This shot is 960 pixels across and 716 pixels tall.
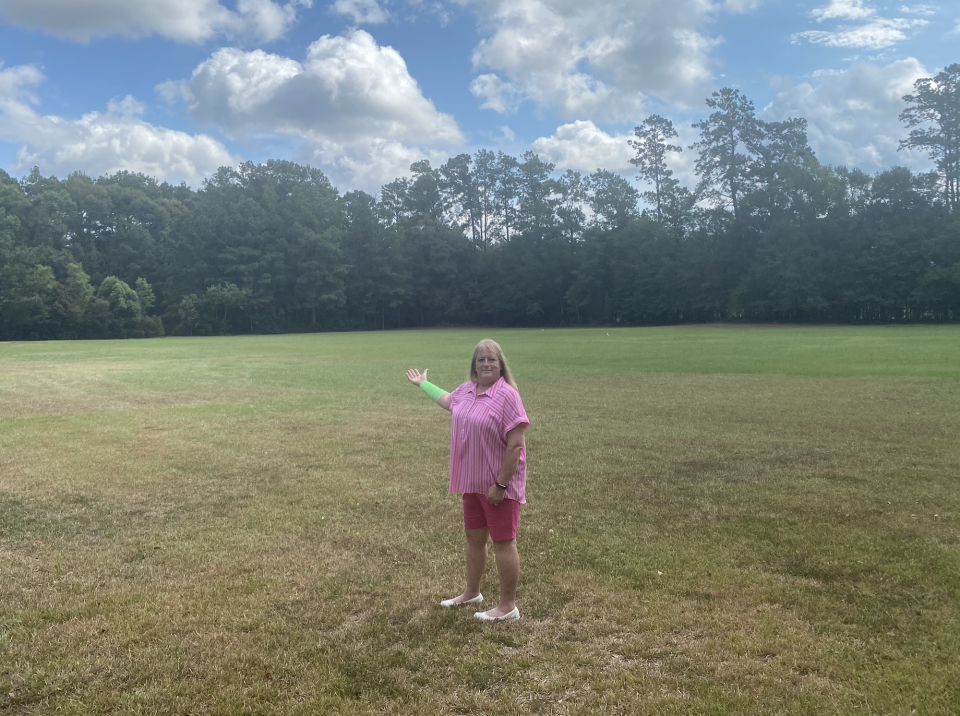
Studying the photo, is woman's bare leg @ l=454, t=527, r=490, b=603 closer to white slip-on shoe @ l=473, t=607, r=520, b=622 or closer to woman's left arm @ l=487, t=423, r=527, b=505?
white slip-on shoe @ l=473, t=607, r=520, b=622

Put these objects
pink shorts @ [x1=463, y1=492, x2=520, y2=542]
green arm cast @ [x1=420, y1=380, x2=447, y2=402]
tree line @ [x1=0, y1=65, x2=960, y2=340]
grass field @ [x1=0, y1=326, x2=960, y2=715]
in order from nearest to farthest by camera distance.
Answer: grass field @ [x1=0, y1=326, x2=960, y2=715], pink shorts @ [x1=463, y1=492, x2=520, y2=542], green arm cast @ [x1=420, y1=380, x2=447, y2=402], tree line @ [x1=0, y1=65, x2=960, y2=340]

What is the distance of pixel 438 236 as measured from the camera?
241ft

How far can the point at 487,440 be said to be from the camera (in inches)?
161

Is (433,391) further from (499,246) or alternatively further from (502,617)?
(499,246)

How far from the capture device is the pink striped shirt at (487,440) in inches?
160

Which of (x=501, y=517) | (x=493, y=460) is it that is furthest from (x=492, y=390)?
(x=501, y=517)

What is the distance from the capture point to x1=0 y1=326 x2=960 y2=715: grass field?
337 cm

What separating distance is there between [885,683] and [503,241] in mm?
79046

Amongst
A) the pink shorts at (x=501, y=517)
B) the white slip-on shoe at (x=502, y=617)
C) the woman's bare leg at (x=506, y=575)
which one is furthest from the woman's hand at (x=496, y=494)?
the white slip-on shoe at (x=502, y=617)

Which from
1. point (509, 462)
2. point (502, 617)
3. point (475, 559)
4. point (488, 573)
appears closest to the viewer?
point (509, 462)

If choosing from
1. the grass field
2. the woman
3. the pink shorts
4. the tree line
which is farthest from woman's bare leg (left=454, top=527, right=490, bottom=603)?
the tree line

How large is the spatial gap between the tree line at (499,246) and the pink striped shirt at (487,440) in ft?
180

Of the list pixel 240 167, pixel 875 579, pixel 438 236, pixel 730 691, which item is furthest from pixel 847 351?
pixel 240 167

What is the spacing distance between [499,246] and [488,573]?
72204mm
